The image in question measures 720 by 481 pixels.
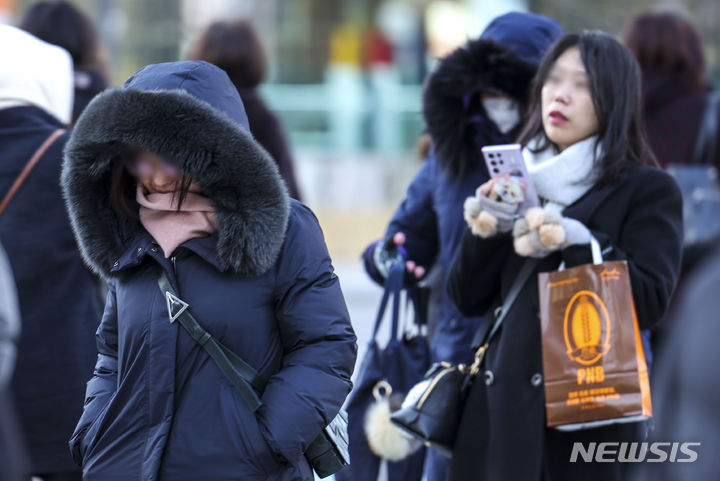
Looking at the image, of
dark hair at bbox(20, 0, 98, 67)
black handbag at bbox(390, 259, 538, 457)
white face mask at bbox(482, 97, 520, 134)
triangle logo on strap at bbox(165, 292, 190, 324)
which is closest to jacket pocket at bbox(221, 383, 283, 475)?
triangle logo on strap at bbox(165, 292, 190, 324)

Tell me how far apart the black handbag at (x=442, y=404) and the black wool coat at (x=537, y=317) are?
51 millimetres

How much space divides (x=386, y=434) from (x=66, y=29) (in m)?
2.41

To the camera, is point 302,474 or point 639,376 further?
point 639,376

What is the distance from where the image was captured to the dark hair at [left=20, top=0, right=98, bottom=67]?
5.15 meters

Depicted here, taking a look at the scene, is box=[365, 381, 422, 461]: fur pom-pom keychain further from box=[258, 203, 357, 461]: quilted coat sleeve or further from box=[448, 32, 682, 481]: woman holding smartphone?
box=[258, 203, 357, 461]: quilted coat sleeve

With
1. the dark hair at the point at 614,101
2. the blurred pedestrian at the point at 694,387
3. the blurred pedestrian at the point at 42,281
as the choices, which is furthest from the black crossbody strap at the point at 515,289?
the blurred pedestrian at the point at 694,387

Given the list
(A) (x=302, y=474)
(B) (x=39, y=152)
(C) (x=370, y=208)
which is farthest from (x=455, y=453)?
(C) (x=370, y=208)

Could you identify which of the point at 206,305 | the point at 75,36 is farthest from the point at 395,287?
the point at 75,36

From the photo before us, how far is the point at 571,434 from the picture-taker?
11.2 feet

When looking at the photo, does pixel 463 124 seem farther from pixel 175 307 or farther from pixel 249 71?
pixel 249 71

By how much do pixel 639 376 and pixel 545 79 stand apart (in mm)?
1030

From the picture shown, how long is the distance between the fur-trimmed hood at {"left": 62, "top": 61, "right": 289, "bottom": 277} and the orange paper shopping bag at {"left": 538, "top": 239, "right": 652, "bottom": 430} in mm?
890

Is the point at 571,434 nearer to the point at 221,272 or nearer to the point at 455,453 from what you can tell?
the point at 455,453

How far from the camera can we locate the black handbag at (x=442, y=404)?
3.60 meters
